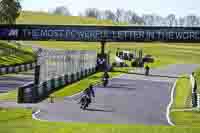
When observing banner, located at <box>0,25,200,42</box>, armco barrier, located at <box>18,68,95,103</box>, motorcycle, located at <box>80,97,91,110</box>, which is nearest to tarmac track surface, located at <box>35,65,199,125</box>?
motorcycle, located at <box>80,97,91,110</box>

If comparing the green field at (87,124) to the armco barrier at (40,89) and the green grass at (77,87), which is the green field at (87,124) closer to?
the green grass at (77,87)

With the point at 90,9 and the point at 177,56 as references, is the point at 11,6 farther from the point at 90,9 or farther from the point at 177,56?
the point at 90,9

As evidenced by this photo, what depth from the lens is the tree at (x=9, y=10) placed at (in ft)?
271

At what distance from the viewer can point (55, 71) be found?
4950 centimetres

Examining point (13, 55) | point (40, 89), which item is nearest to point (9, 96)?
point (40, 89)

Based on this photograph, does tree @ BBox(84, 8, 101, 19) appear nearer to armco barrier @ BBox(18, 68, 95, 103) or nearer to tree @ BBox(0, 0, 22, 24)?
tree @ BBox(0, 0, 22, 24)

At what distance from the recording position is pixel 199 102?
37.7 m

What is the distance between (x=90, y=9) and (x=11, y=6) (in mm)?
69530

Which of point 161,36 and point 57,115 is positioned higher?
point 161,36

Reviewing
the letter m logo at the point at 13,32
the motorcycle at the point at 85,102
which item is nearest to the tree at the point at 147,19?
the letter m logo at the point at 13,32

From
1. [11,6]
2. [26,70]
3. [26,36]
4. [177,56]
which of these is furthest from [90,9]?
[26,36]

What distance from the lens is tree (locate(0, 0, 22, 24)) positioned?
8260 cm

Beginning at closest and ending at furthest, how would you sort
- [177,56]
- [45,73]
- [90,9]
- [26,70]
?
[45,73] → [26,70] → [177,56] → [90,9]

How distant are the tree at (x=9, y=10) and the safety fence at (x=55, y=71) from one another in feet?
67.5
